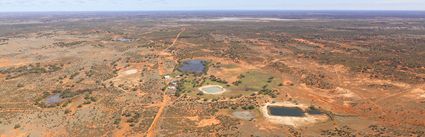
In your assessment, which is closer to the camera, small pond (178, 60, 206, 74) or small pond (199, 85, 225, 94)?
small pond (199, 85, 225, 94)

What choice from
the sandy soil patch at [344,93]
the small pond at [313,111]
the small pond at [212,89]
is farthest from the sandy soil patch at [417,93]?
the small pond at [212,89]

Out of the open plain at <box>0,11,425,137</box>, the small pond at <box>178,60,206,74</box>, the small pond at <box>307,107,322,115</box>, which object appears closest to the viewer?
the open plain at <box>0,11,425,137</box>

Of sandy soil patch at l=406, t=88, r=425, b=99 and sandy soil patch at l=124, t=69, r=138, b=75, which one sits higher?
sandy soil patch at l=406, t=88, r=425, b=99

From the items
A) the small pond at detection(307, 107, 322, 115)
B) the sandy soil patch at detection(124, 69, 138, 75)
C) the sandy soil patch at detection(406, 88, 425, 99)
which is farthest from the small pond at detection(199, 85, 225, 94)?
the sandy soil patch at detection(406, 88, 425, 99)

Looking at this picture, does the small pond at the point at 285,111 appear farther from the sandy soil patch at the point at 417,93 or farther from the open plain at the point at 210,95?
the sandy soil patch at the point at 417,93

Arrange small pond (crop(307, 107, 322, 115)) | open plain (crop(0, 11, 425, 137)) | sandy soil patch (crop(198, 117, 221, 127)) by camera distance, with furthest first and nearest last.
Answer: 1. small pond (crop(307, 107, 322, 115))
2. sandy soil patch (crop(198, 117, 221, 127))
3. open plain (crop(0, 11, 425, 137))

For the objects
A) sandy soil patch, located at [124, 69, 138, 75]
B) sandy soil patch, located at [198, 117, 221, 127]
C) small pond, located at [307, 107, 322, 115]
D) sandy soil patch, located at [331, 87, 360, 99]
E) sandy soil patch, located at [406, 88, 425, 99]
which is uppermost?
sandy soil patch, located at [406, 88, 425, 99]

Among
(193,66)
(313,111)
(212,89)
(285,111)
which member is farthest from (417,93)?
(193,66)

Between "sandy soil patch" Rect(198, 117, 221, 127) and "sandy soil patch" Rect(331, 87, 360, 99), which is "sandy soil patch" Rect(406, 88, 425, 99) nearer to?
"sandy soil patch" Rect(331, 87, 360, 99)
